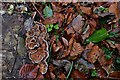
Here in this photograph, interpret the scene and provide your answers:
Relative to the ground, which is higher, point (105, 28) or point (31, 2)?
point (31, 2)

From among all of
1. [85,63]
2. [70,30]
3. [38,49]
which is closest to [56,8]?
[70,30]

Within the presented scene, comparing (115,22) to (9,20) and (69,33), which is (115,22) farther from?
(9,20)

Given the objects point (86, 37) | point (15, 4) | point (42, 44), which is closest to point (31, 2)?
point (15, 4)

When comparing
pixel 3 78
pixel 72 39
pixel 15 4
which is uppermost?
pixel 15 4

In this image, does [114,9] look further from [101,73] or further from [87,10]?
[101,73]

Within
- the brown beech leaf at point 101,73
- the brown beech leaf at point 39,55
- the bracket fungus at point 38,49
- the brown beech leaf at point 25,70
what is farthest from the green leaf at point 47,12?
Result: the brown beech leaf at point 101,73

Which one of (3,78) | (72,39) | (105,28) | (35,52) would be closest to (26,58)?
(35,52)

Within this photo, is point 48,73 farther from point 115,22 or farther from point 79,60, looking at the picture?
point 115,22

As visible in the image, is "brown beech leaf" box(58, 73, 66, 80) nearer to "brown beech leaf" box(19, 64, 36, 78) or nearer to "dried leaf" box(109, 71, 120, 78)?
"brown beech leaf" box(19, 64, 36, 78)
